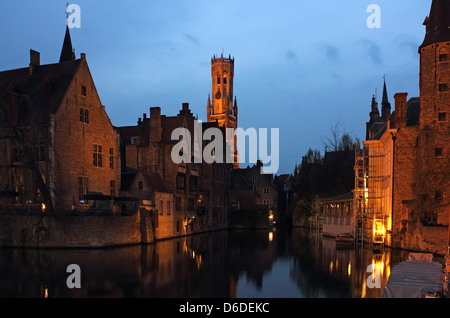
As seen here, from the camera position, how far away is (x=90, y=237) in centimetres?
3744

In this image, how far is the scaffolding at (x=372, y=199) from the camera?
4497cm

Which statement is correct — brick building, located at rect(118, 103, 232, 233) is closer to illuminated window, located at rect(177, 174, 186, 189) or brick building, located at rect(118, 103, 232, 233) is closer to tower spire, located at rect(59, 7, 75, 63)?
illuminated window, located at rect(177, 174, 186, 189)

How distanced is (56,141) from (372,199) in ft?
106

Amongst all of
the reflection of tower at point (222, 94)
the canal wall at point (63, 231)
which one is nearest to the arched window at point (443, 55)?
the canal wall at point (63, 231)

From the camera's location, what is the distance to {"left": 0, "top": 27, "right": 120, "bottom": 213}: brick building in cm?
3981

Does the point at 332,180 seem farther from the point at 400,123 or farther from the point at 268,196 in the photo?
the point at 400,123

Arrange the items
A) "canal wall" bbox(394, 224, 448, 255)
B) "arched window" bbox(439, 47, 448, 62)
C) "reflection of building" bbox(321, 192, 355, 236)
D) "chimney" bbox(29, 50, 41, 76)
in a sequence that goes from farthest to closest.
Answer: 1. "reflection of building" bbox(321, 192, 355, 236)
2. "chimney" bbox(29, 50, 41, 76)
3. "arched window" bbox(439, 47, 448, 62)
4. "canal wall" bbox(394, 224, 448, 255)

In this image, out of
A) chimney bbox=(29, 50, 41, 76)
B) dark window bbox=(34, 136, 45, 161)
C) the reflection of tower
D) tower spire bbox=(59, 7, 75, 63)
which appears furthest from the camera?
the reflection of tower

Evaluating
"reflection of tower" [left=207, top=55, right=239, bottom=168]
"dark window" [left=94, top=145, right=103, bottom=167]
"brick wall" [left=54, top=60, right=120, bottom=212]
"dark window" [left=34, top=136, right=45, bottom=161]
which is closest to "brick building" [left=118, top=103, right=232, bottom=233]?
"brick wall" [left=54, top=60, right=120, bottom=212]

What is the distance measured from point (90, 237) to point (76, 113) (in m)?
13.3

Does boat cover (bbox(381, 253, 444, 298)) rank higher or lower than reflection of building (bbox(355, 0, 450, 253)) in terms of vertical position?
lower

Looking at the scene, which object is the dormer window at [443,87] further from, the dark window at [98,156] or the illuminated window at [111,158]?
the dark window at [98,156]

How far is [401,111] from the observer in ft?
136
